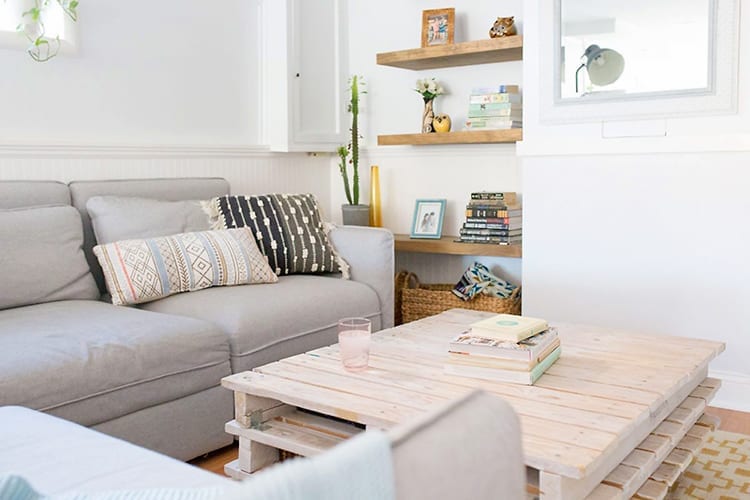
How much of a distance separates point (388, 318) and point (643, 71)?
138 cm

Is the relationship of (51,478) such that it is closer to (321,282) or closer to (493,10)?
(321,282)

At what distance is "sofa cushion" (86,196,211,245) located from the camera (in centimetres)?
287

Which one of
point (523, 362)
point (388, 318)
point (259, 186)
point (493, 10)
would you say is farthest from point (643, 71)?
point (259, 186)

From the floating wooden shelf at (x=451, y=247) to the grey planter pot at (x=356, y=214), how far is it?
0.64ft

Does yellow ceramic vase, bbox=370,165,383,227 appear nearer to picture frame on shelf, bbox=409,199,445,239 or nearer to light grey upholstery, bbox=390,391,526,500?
picture frame on shelf, bbox=409,199,445,239

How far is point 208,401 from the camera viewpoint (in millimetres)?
2365

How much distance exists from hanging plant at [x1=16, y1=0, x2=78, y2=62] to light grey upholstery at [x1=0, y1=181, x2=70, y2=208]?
1.72 ft

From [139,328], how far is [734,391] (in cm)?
215

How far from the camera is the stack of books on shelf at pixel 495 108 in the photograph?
12.1 ft

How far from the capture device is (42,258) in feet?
8.59

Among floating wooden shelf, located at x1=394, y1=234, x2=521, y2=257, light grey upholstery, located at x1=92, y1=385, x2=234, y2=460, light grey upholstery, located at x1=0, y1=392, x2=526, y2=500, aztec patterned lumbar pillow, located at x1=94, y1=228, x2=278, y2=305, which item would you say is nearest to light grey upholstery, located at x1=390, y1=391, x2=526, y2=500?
light grey upholstery, located at x1=0, y1=392, x2=526, y2=500

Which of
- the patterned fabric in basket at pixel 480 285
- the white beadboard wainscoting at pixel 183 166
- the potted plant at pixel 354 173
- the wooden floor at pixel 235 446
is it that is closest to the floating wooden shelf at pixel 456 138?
the potted plant at pixel 354 173

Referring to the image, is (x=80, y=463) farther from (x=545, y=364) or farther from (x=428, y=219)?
(x=428, y=219)

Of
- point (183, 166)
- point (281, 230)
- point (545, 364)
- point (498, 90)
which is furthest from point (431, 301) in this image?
point (545, 364)
